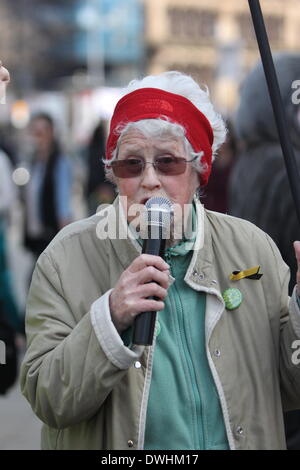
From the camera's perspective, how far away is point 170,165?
259 cm

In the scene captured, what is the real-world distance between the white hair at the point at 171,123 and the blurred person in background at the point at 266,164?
130 cm

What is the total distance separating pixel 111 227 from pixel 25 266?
1119 cm

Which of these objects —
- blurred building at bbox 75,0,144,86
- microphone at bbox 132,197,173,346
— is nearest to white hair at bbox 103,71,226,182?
microphone at bbox 132,197,173,346

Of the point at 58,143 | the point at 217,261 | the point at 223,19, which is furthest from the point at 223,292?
the point at 223,19

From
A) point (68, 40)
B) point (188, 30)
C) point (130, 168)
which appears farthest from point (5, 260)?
point (188, 30)

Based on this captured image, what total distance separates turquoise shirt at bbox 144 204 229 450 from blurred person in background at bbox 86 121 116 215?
7.84m

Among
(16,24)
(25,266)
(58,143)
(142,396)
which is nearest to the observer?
(142,396)

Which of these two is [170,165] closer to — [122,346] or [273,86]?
[273,86]

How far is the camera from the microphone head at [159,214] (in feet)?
7.79

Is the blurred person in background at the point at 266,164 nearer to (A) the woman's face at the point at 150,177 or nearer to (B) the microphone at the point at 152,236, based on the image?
(A) the woman's face at the point at 150,177

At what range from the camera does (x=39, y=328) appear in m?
2.48

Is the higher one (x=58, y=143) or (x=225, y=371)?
(x=58, y=143)

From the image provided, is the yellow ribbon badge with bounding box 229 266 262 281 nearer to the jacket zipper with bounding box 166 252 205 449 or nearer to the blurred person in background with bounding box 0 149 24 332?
the jacket zipper with bounding box 166 252 205 449
